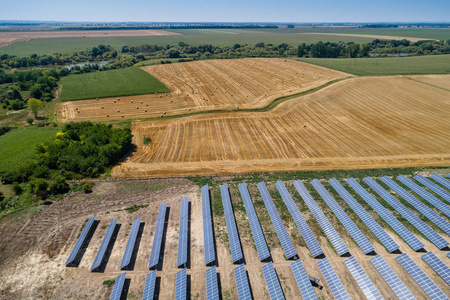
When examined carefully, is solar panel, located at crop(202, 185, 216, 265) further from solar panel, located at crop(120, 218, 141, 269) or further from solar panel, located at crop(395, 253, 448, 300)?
solar panel, located at crop(395, 253, 448, 300)

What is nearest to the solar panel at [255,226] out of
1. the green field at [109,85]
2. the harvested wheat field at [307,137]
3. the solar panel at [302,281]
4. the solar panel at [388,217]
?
the solar panel at [302,281]

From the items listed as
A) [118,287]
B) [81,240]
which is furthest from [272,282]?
[81,240]

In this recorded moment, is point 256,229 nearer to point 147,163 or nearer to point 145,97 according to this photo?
point 147,163

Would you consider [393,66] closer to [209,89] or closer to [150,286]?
[209,89]

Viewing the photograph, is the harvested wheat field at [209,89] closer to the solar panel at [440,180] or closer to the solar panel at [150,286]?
the solar panel at [440,180]

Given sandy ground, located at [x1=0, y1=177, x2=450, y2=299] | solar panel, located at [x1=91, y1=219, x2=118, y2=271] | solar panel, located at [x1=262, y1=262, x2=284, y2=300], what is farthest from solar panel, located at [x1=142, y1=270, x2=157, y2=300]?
solar panel, located at [x1=262, y1=262, x2=284, y2=300]

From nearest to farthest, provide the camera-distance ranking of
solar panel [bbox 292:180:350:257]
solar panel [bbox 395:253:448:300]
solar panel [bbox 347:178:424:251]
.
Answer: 1. solar panel [bbox 395:253:448:300]
2. solar panel [bbox 292:180:350:257]
3. solar panel [bbox 347:178:424:251]
